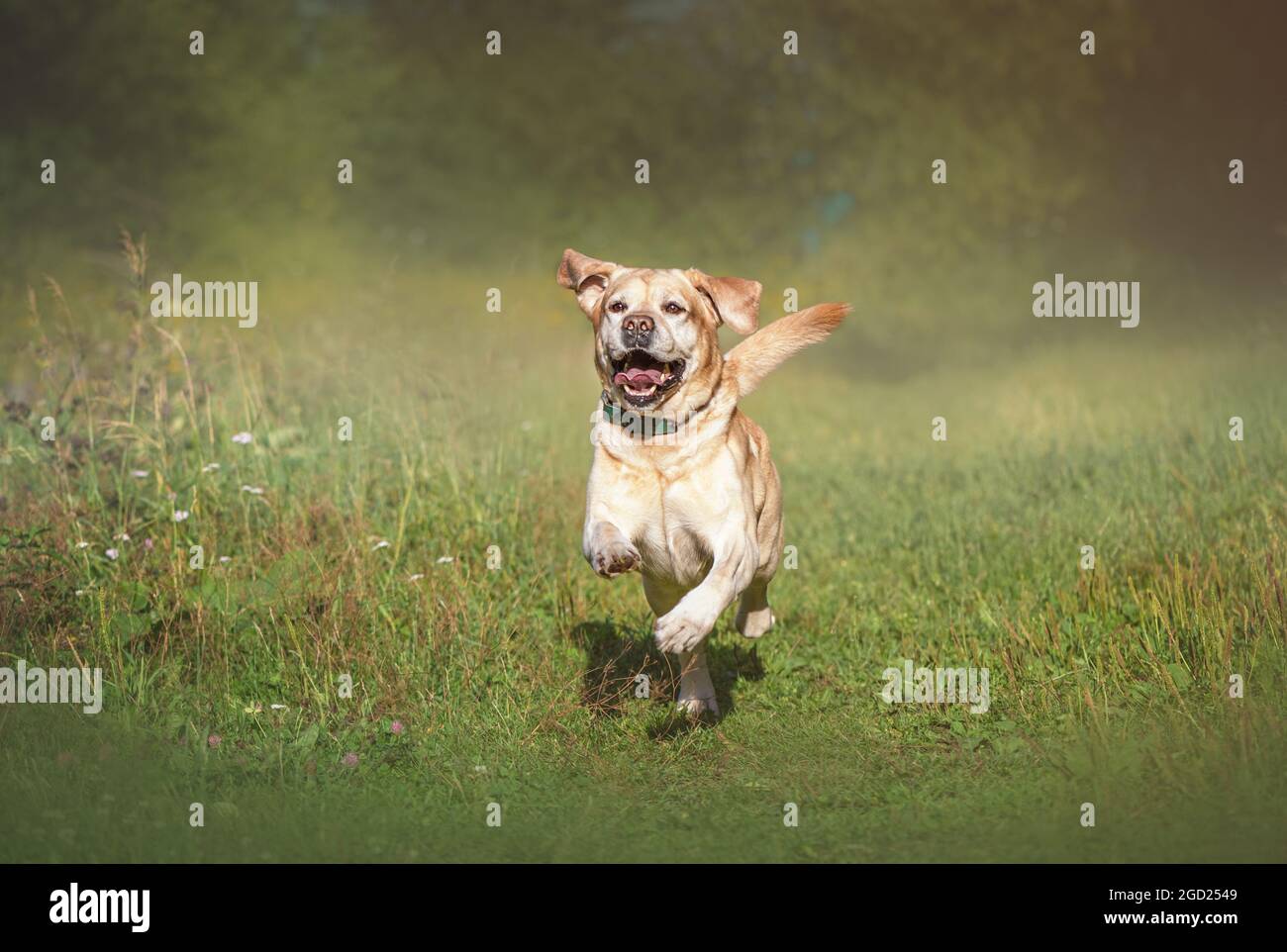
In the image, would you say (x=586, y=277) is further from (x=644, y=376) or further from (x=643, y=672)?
(x=643, y=672)

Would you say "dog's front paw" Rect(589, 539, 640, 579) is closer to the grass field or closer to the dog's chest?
the dog's chest

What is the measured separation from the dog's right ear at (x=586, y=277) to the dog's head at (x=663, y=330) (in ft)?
0.04

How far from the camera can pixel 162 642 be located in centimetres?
593

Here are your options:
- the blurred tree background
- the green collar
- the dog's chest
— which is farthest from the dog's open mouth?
the blurred tree background

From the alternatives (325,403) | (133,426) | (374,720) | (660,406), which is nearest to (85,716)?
(374,720)

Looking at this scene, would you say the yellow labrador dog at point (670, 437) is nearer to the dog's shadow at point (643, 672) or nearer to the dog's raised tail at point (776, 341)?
the dog's raised tail at point (776, 341)

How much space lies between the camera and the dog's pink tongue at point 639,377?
4945mm

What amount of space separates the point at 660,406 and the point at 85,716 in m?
2.69

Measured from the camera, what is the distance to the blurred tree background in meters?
17.4

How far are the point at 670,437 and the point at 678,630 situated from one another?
35.6 inches

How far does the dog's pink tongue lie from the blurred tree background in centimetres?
1252

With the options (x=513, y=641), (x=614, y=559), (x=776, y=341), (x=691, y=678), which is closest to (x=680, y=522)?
(x=614, y=559)

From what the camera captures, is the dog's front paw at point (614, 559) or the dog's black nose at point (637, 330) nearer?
the dog's front paw at point (614, 559)

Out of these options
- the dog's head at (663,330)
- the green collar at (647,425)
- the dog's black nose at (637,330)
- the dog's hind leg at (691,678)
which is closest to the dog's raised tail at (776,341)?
the dog's head at (663,330)
